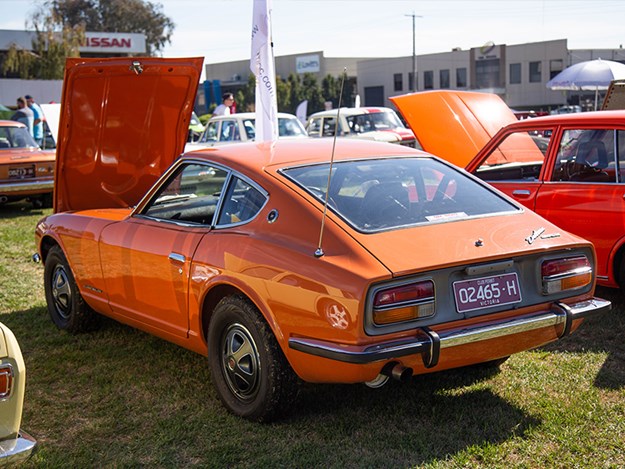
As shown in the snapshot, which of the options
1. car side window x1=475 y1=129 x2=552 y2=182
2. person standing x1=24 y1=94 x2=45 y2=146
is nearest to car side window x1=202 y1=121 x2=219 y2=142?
person standing x1=24 y1=94 x2=45 y2=146

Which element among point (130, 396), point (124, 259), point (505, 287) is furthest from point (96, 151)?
point (505, 287)

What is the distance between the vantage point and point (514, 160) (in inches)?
275

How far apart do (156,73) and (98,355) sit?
104 inches

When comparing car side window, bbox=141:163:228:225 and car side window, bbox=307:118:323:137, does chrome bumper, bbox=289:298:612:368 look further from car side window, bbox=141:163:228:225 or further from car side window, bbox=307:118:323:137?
car side window, bbox=307:118:323:137

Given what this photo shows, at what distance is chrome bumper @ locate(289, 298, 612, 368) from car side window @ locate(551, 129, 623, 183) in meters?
2.29

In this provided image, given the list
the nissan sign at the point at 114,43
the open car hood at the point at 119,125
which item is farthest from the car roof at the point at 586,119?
the nissan sign at the point at 114,43

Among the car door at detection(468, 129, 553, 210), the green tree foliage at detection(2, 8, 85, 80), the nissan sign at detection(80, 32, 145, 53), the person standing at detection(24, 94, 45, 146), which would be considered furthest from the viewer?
the nissan sign at detection(80, 32, 145, 53)

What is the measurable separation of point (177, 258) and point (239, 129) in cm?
1360

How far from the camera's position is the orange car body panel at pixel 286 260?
358 centimetres

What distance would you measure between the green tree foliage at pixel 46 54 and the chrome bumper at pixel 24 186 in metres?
40.4

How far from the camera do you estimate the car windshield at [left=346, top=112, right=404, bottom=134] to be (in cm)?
1934

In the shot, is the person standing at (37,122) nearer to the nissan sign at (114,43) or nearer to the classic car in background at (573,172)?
the classic car in background at (573,172)

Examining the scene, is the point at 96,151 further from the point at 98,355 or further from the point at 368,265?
the point at 368,265

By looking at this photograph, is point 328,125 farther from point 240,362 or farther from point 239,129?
point 240,362
